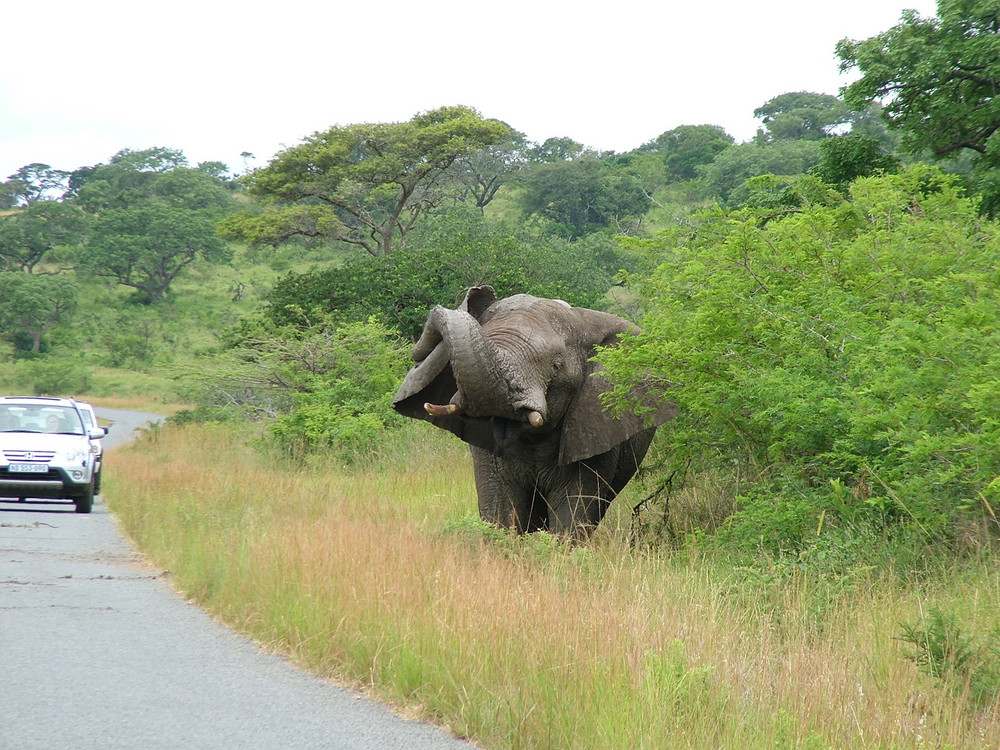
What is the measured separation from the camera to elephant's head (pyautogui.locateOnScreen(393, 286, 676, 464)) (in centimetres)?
782

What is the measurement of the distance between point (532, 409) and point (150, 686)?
3.15 metres

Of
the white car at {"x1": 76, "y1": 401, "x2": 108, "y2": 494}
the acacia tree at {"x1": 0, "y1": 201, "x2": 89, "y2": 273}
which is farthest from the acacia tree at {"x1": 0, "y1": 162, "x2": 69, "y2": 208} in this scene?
the white car at {"x1": 76, "y1": 401, "x2": 108, "y2": 494}

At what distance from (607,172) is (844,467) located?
54.5 m

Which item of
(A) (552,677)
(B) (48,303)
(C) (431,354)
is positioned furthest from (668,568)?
(B) (48,303)

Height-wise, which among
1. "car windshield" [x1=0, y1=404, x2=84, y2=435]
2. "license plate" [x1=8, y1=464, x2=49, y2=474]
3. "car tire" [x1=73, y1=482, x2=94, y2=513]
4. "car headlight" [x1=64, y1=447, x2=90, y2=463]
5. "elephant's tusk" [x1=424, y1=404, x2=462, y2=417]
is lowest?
"car tire" [x1=73, y1=482, x2=94, y2=513]

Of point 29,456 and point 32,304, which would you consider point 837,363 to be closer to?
point 29,456

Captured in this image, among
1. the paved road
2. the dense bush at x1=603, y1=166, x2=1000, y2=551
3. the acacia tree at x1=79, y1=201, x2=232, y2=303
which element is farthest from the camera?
the acacia tree at x1=79, y1=201, x2=232, y2=303

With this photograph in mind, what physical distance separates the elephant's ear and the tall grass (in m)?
0.71

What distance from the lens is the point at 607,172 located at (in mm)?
61688

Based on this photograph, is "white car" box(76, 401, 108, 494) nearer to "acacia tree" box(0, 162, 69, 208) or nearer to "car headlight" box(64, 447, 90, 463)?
"car headlight" box(64, 447, 90, 463)

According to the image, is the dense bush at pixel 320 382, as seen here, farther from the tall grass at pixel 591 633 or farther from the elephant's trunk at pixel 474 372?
the elephant's trunk at pixel 474 372

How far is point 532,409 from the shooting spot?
8109 mm

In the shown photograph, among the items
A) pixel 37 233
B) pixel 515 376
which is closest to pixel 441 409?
pixel 515 376

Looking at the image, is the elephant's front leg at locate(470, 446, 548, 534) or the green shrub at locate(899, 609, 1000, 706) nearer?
the green shrub at locate(899, 609, 1000, 706)
